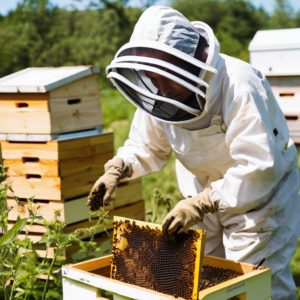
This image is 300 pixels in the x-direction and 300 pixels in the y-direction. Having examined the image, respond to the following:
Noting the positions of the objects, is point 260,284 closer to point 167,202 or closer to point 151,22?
point 167,202

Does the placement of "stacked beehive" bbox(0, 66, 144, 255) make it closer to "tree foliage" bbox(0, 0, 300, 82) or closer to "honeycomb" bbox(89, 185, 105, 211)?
"honeycomb" bbox(89, 185, 105, 211)

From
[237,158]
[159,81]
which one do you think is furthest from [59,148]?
[237,158]

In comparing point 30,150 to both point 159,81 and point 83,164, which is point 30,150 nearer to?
point 83,164

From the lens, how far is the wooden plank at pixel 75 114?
10.3 ft

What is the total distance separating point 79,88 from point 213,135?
1533 mm

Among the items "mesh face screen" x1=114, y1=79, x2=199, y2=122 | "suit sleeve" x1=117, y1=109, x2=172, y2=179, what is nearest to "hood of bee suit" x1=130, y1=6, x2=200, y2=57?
"mesh face screen" x1=114, y1=79, x2=199, y2=122

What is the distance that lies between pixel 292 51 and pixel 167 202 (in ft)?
5.44

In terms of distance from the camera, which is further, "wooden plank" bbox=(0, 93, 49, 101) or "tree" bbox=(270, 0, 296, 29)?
"tree" bbox=(270, 0, 296, 29)

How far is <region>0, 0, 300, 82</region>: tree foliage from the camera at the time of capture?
37.1 meters

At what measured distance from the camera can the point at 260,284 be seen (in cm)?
190

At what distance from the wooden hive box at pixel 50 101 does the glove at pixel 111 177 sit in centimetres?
80

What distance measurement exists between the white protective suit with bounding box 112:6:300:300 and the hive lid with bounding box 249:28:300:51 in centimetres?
116

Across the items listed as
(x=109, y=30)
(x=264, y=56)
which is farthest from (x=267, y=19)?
(x=264, y=56)

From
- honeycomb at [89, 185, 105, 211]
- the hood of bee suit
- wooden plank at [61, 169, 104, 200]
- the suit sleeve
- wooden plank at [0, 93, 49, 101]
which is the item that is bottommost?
wooden plank at [61, 169, 104, 200]
